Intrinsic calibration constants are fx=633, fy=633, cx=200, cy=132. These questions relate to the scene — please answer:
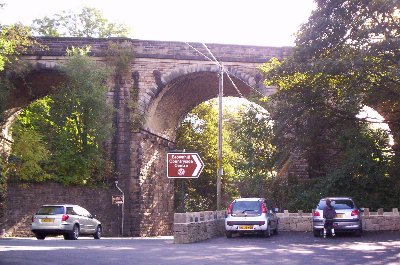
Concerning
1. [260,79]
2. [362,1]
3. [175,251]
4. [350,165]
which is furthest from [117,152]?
[175,251]

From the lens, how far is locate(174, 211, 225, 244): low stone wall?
21.8m

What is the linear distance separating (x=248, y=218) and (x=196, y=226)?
3.16 metres

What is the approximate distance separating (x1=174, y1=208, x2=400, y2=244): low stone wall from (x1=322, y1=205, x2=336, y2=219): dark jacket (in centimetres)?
464

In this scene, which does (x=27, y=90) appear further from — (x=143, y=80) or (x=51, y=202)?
(x=51, y=202)

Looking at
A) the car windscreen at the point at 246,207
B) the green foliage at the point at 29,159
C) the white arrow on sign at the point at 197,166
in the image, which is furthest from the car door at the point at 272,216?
the green foliage at the point at 29,159

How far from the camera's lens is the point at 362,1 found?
26141mm

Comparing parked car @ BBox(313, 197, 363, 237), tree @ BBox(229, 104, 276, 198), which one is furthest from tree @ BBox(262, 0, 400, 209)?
parked car @ BBox(313, 197, 363, 237)

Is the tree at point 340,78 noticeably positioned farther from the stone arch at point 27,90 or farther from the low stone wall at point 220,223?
→ the stone arch at point 27,90

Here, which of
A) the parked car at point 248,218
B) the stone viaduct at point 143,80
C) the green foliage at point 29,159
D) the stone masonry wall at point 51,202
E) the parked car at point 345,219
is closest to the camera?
the parked car at point 345,219

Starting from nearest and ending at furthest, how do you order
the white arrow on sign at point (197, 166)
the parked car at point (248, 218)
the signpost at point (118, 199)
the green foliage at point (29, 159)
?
the white arrow on sign at point (197, 166) < the parked car at point (248, 218) < the green foliage at point (29, 159) < the signpost at point (118, 199)

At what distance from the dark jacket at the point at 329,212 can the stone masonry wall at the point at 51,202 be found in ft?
51.3

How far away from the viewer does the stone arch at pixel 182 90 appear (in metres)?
38.5

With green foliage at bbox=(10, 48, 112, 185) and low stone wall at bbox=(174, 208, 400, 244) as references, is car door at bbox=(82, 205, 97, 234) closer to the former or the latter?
low stone wall at bbox=(174, 208, 400, 244)

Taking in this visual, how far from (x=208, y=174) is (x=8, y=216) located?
23.7 m
